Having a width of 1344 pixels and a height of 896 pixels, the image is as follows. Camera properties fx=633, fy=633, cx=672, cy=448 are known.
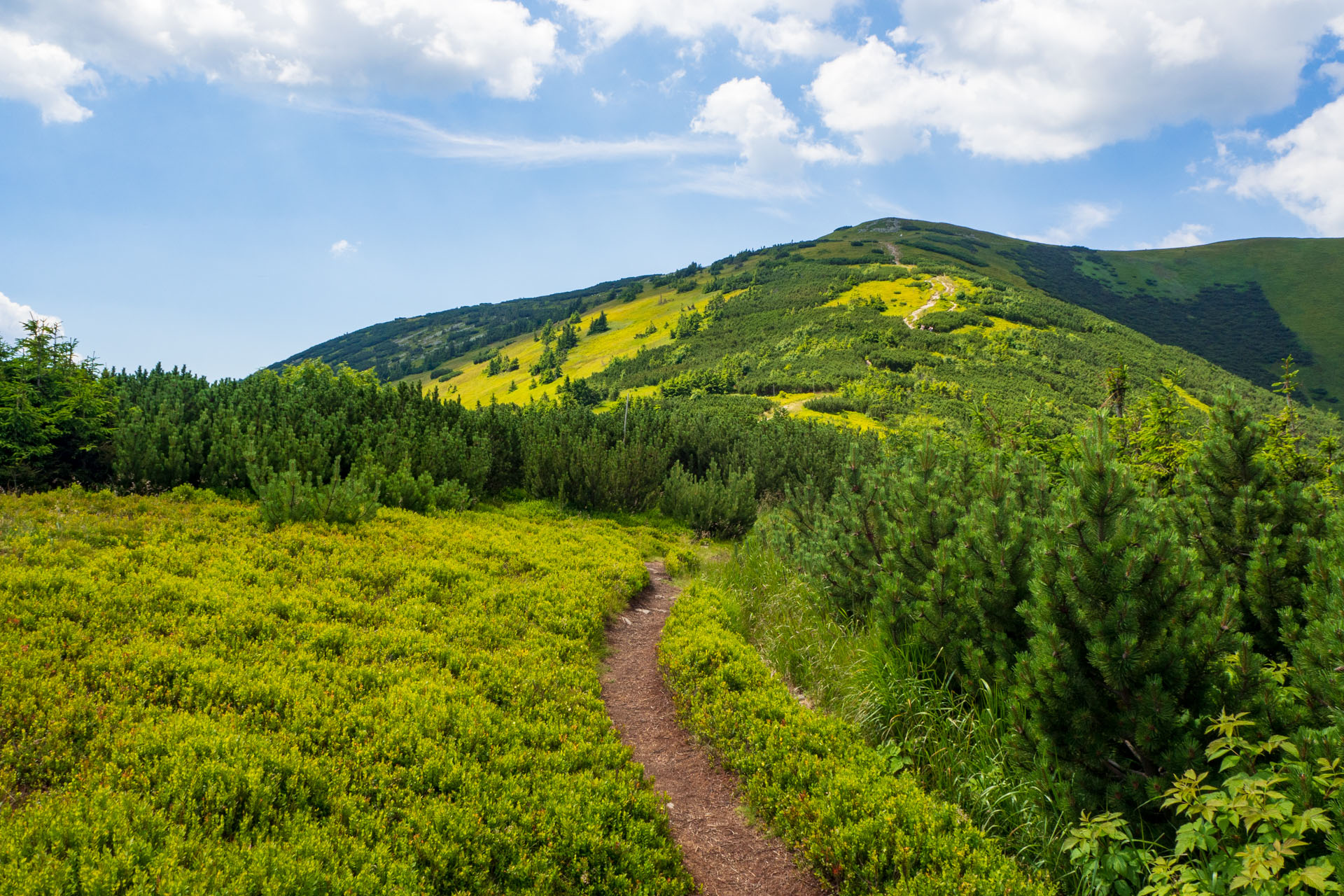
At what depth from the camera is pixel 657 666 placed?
23.4 feet

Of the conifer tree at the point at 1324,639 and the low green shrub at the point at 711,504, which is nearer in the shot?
the conifer tree at the point at 1324,639

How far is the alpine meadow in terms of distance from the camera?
3.31 meters

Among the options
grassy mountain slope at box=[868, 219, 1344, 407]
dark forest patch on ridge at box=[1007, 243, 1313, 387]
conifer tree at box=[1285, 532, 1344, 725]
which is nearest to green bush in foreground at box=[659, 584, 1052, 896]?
conifer tree at box=[1285, 532, 1344, 725]

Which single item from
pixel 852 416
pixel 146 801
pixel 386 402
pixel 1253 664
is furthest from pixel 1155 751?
pixel 852 416

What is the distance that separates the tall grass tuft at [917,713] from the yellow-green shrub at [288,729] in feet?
6.73

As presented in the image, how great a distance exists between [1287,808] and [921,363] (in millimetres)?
65645

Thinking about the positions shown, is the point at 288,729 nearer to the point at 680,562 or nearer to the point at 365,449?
the point at 680,562

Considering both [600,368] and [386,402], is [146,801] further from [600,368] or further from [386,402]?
[600,368]

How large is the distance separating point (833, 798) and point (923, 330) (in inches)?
3071

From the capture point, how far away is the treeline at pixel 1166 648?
9.44ft

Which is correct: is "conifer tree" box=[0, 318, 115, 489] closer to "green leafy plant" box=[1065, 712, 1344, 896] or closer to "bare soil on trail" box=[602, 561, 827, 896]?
"bare soil on trail" box=[602, 561, 827, 896]

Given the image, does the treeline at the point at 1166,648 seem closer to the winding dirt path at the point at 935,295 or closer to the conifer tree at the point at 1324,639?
the conifer tree at the point at 1324,639

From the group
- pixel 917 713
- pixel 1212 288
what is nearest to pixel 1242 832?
pixel 917 713

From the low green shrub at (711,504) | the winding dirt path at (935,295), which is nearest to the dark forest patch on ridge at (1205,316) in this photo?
the winding dirt path at (935,295)
